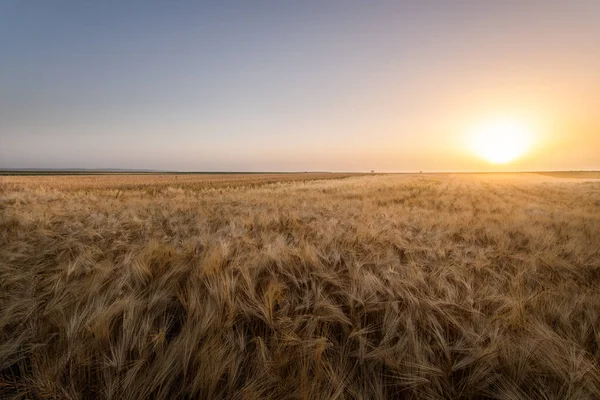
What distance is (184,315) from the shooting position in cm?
182

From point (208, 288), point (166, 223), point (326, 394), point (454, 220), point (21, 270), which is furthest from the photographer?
point (454, 220)

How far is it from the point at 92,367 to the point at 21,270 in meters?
2.08

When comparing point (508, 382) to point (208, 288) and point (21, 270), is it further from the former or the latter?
point (21, 270)

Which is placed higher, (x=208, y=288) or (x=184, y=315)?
(x=208, y=288)

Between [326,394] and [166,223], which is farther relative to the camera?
[166,223]

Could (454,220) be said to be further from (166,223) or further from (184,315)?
(166,223)

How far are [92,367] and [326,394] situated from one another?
123 cm

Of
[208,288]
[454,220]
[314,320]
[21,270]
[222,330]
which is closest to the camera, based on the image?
[222,330]

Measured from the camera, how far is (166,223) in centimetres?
506

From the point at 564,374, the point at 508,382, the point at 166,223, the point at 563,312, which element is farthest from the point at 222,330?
the point at 166,223

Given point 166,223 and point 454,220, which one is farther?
point 454,220

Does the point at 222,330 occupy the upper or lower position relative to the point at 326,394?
upper

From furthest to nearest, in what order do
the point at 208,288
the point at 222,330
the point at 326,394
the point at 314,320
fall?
the point at 208,288
the point at 314,320
the point at 222,330
the point at 326,394

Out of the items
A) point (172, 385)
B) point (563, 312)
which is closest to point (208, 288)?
point (172, 385)
